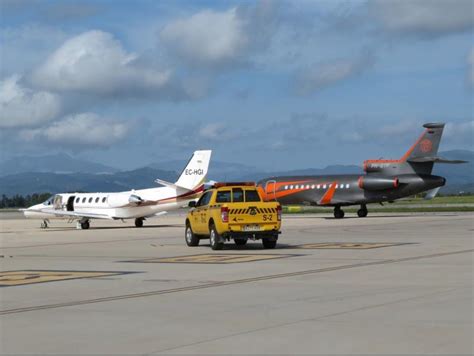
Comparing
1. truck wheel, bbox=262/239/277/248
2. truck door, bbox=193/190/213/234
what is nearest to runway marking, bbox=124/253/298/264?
truck wheel, bbox=262/239/277/248

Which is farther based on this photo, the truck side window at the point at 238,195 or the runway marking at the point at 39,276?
the truck side window at the point at 238,195

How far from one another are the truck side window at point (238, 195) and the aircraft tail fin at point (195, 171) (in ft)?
77.7

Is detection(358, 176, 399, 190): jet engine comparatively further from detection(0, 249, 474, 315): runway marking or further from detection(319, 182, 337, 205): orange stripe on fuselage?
detection(0, 249, 474, 315): runway marking

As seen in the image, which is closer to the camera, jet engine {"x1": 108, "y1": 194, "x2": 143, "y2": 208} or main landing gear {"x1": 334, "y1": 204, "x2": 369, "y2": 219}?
jet engine {"x1": 108, "y1": 194, "x2": 143, "y2": 208}

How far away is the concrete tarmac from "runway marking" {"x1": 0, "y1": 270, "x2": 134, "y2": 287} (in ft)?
0.10

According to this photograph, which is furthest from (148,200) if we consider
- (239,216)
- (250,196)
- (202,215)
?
(239,216)

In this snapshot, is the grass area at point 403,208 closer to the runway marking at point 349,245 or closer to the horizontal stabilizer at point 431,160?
the horizontal stabilizer at point 431,160

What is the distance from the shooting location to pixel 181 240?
117ft

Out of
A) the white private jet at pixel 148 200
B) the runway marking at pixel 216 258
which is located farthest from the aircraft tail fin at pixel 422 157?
the runway marking at pixel 216 258

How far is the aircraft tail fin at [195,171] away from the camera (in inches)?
2074

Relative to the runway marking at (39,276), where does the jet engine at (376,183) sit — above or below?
above

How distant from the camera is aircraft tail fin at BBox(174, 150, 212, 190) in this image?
52688 mm

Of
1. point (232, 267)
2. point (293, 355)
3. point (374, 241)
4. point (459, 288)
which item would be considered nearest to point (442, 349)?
point (293, 355)

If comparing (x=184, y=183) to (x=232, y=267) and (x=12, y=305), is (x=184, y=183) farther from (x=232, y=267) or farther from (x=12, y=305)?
(x=12, y=305)
